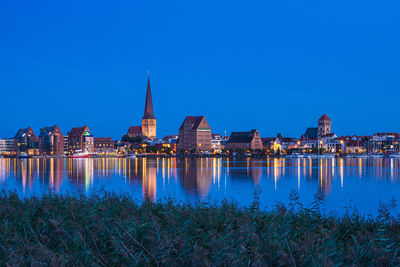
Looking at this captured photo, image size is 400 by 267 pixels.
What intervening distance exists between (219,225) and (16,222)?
12.4 ft

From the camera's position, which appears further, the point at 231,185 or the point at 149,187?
the point at 231,185

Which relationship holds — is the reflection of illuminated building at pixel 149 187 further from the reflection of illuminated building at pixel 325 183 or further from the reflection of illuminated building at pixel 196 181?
the reflection of illuminated building at pixel 325 183

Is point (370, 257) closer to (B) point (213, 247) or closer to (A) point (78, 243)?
(B) point (213, 247)

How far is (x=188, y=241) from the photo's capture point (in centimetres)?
621

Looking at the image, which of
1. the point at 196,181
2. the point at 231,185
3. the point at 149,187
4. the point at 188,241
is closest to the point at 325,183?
the point at 231,185

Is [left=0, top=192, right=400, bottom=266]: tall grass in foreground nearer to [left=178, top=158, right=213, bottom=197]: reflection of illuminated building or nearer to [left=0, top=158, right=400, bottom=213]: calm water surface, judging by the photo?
[left=0, top=158, right=400, bottom=213]: calm water surface

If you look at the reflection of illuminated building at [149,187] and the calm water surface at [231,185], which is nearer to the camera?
the calm water surface at [231,185]

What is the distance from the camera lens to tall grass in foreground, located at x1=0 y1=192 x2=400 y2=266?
18.3ft

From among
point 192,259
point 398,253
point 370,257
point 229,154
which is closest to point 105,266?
point 192,259

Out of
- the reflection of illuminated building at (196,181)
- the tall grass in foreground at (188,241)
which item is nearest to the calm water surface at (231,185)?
the reflection of illuminated building at (196,181)

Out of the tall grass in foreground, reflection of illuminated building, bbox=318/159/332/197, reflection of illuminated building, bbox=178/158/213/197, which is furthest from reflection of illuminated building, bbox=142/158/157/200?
reflection of illuminated building, bbox=318/159/332/197

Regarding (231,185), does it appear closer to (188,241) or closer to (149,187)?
(149,187)

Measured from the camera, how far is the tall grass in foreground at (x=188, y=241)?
5.57 m

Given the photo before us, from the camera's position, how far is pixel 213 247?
593 cm
